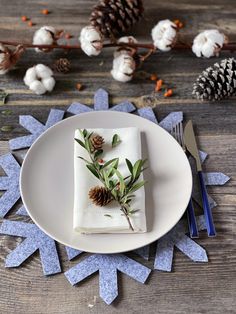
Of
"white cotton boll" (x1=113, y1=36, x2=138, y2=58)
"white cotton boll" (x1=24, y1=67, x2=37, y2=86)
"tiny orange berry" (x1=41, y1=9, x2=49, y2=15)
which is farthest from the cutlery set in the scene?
"tiny orange berry" (x1=41, y1=9, x2=49, y2=15)

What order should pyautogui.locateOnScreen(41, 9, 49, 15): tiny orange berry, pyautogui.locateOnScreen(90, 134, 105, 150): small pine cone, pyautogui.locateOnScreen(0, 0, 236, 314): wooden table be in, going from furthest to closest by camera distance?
pyautogui.locateOnScreen(41, 9, 49, 15): tiny orange berry < pyautogui.locateOnScreen(90, 134, 105, 150): small pine cone < pyautogui.locateOnScreen(0, 0, 236, 314): wooden table

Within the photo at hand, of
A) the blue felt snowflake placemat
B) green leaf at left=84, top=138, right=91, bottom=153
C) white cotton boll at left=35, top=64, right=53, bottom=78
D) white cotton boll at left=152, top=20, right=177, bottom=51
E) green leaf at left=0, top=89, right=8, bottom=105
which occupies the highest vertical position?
white cotton boll at left=152, top=20, right=177, bottom=51

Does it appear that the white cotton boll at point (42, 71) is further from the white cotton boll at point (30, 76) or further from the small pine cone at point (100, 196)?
the small pine cone at point (100, 196)

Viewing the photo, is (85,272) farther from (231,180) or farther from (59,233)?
(231,180)

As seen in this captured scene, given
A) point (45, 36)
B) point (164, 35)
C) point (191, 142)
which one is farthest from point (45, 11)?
point (191, 142)

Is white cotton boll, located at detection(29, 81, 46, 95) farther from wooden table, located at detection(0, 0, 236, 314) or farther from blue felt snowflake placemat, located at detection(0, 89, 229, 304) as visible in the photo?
blue felt snowflake placemat, located at detection(0, 89, 229, 304)
